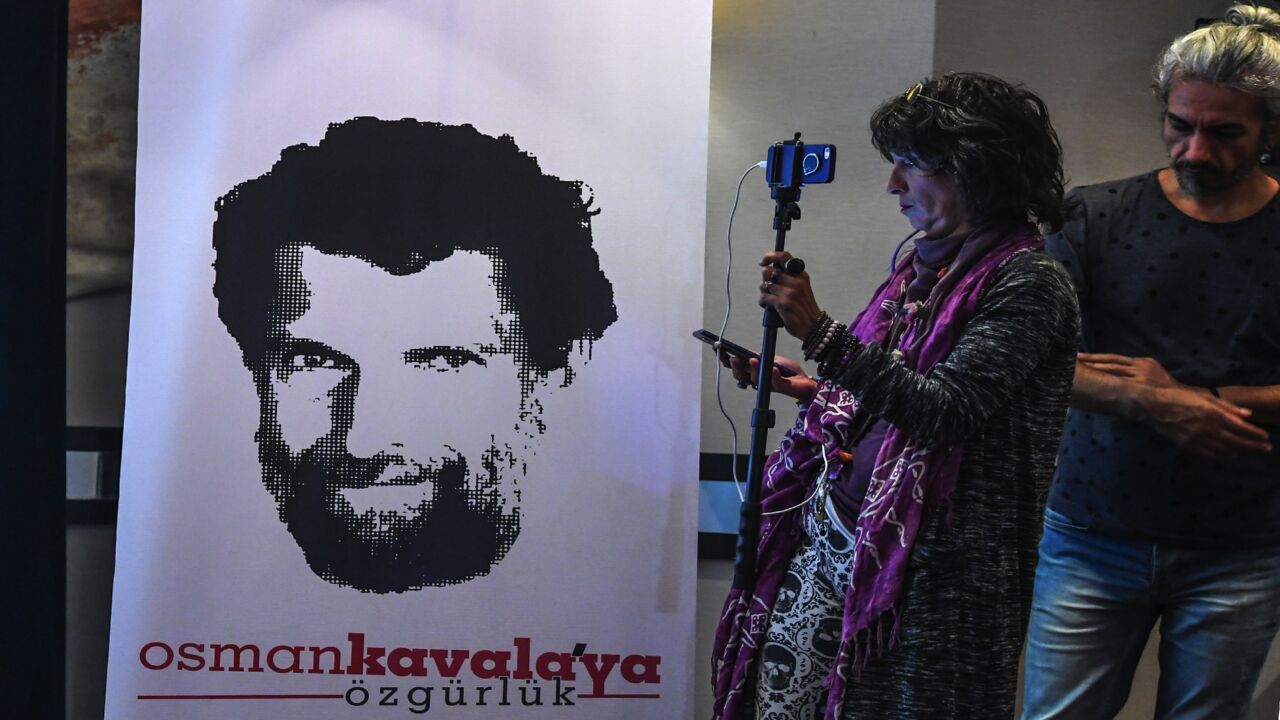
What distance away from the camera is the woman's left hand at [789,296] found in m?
1.46

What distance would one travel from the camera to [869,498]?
146 cm

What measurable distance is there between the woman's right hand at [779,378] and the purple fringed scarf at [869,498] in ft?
0.48

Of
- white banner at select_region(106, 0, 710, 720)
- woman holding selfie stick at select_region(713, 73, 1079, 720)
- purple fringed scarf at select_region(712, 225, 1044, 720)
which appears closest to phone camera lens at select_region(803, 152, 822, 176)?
woman holding selfie stick at select_region(713, 73, 1079, 720)

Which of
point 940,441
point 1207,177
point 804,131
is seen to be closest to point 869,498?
point 940,441

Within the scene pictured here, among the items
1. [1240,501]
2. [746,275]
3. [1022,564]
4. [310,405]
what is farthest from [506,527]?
[1240,501]

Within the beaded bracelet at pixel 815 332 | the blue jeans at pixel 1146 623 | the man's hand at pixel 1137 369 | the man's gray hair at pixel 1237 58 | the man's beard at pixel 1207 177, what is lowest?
the blue jeans at pixel 1146 623

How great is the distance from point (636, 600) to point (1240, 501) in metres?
1.11

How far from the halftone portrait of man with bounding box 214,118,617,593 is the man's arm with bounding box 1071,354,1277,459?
36.1 inches

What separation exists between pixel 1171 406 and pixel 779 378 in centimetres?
66

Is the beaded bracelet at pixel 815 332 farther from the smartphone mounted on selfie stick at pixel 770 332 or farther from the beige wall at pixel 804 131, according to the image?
the beige wall at pixel 804 131

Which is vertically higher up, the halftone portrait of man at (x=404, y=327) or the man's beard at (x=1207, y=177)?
the man's beard at (x=1207, y=177)

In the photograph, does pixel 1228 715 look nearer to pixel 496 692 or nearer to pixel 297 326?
pixel 496 692

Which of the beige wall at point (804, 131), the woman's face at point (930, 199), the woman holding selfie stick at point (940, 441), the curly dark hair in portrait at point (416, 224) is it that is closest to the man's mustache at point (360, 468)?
the curly dark hair in portrait at point (416, 224)

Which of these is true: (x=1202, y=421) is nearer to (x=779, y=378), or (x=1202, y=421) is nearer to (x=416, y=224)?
(x=779, y=378)
